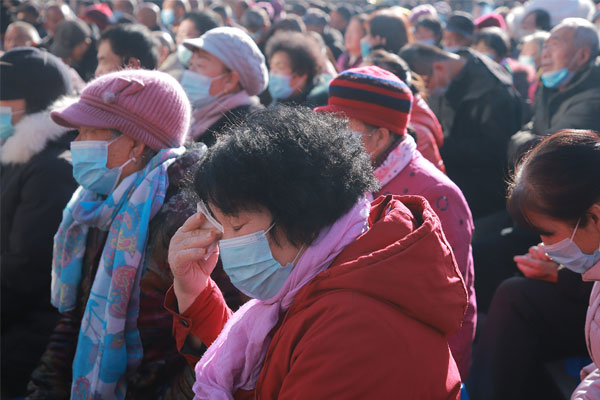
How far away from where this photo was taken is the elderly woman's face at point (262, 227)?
5.19ft

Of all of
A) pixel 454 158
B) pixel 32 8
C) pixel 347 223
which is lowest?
pixel 32 8

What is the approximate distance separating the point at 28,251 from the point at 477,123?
3.70 metres

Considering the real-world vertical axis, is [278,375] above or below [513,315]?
above

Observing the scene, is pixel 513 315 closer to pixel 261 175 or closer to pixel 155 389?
pixel 155 389

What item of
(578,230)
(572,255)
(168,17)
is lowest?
(168,17)

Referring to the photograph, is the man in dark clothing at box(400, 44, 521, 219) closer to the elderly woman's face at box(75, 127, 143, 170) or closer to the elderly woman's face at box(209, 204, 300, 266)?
the elderly woman's face at box(75, 127, 143, 170)

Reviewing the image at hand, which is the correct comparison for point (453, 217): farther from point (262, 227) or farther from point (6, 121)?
point (6, 121)

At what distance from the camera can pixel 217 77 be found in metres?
3.89

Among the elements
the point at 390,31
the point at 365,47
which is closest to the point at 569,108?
the point at 390,31

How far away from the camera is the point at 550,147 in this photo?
2135mm

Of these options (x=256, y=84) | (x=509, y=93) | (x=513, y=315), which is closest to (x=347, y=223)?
(x=513, y=315)

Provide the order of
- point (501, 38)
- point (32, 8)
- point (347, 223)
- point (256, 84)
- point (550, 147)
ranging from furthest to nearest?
point (32, 8), point (501, 38), point (256, 84), point (550, 147), point (347, 223)

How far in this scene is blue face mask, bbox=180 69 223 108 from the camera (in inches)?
152

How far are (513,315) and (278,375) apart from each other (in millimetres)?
2085
